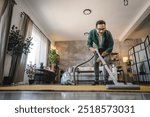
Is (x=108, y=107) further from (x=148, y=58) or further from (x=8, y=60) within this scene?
(x=148, y=58)

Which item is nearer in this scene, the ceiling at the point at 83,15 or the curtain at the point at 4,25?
the curtain at the point at 4,25

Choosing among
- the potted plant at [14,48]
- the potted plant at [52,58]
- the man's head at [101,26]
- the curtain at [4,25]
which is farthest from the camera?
the potted plant at [52,58]

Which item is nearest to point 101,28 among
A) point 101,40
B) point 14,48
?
point 101,40

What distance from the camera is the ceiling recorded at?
4070 mm

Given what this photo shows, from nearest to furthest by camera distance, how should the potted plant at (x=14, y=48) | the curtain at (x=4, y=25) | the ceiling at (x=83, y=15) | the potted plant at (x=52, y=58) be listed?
1. the curtain at (x=4, y=25)
2. the potted plant at (x=14, y=48)
3. the ceiling at (x=83, y=15)
4. the potted plant at (x=52, y=58)

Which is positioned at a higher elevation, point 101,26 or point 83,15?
point 83,15

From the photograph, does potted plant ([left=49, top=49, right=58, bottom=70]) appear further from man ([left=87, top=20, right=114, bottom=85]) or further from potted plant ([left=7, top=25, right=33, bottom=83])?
man ([left=87, top=20, right=114, bottom=85])

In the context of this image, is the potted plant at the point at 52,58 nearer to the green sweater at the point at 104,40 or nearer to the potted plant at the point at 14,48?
the potted plant at the point at 14,48

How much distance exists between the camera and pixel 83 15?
15.7 feet

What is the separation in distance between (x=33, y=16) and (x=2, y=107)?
4.51 metres

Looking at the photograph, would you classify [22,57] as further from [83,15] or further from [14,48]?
[83,15]

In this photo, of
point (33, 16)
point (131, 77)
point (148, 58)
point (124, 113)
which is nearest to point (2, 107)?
point (124, 113)

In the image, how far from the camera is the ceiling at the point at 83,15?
4070 mm

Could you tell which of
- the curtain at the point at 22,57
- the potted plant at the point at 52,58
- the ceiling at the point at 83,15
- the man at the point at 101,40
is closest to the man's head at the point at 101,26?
the man at the point at 101,40
